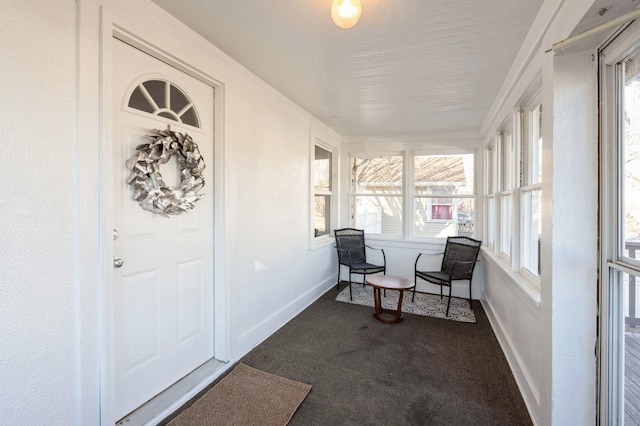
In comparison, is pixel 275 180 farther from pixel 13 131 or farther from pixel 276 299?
pixel 13 131

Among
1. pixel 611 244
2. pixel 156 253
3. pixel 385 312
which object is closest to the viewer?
pixel 611 244

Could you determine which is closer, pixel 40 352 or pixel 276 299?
pixel 40 352

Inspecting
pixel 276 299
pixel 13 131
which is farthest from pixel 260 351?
pixel 13 131

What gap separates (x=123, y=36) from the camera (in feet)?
5.06

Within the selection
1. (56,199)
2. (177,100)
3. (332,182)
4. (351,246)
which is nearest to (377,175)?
(332,182)

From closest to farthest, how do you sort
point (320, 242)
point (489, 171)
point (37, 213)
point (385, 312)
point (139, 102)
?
point (37, 213), point (139, 102), point (385, 312), point (489, 171), point (320, 242)

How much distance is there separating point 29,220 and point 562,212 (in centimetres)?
234

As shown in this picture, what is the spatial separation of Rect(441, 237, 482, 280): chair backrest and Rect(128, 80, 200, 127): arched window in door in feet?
10.8

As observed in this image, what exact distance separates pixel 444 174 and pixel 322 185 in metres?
1.83

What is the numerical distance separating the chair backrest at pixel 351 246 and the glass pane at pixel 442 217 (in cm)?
85

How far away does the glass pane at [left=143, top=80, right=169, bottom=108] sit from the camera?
178 cm

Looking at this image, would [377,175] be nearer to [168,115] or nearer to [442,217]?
[442,217]

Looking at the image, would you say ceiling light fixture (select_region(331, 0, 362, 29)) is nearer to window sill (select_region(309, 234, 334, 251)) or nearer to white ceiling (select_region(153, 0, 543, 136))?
white ceiling (select_region(153, 0, 543, 136))

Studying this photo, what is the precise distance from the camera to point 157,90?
6.00 ft
